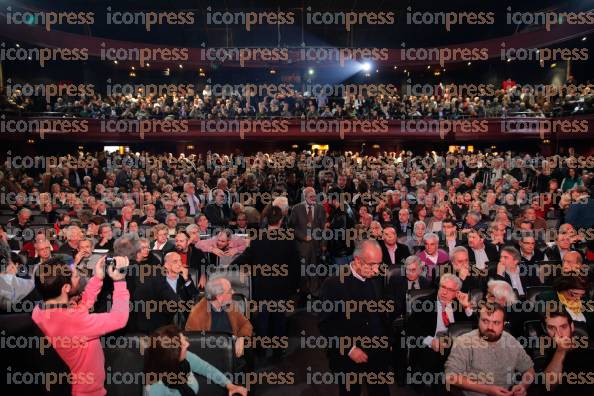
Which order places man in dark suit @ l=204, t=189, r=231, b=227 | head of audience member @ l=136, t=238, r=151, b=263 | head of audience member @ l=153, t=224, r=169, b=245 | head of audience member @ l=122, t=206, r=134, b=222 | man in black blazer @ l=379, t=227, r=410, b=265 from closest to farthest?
head of audience member @ l=136, t=238, r=151, b=263 → man in black blazer @ l=379, t=227, r=410, b=265 → head of audience member @ l=153, t=224, r=169, b=245 → head of audience member @ l=122, t=206, r=134, b=222 → man in dark suit @ l=204, t=189, r=231, b=227

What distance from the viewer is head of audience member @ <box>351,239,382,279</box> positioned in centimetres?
364

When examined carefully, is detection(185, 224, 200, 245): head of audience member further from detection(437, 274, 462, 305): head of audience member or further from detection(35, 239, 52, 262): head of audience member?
detection(437, 274, 462, 305): head of audience member

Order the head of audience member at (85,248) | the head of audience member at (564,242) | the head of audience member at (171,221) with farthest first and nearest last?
the head of audience member at (171,221) → the head of audience member at (564,242) → the head of audience member at (85,248)

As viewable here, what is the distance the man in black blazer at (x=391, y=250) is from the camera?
19.5 ft

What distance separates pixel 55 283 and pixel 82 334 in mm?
367

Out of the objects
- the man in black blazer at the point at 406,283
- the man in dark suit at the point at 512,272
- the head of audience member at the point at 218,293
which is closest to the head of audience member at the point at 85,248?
the head of audience member at the point at 218,293

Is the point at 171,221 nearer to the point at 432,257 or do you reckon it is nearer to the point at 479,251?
the point at 432,257

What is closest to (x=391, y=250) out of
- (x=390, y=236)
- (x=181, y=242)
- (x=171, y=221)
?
(x=390, y=236)

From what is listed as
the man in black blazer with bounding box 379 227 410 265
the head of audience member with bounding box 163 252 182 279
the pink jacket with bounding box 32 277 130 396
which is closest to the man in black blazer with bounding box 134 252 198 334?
the head of audience member with bounding box 163 252 182 279

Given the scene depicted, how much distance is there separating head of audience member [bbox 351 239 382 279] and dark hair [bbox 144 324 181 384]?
1.57 m

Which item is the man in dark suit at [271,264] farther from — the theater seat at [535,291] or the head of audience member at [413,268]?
the theater seat at [535,291]

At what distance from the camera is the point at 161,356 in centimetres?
273

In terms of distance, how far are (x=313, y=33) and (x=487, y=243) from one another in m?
22.4

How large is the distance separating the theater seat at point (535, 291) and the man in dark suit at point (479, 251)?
87 centimetres
